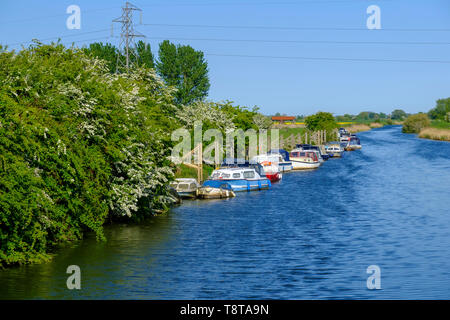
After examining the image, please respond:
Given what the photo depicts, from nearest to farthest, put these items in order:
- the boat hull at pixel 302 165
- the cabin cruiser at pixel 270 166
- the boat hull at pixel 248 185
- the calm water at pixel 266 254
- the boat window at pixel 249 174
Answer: the calm water at pixel 266 254 → the boat hull at pixel 248 185 → the boat window at pixel 249 174 → the cabin cruiser at pixel 270 166 → the boat hull at pixel 302 165

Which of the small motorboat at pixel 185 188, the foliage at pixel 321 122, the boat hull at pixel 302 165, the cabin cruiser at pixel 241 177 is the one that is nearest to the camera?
the small motorboat at pixel 185 188

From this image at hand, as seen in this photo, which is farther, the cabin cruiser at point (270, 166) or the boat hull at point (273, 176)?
the cabin cruiser at point (270, 166)

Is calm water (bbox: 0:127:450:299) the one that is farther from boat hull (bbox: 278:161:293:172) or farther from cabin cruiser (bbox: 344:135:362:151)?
cabin cruiser (bbox: 344:135:362:151)

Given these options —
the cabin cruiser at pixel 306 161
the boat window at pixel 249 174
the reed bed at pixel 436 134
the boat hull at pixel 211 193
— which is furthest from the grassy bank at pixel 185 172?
the reed bed at pixel 436 134

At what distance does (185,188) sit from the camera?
155 ft

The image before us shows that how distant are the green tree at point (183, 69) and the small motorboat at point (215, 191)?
5030 cm

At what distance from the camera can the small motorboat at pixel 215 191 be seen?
158 feet

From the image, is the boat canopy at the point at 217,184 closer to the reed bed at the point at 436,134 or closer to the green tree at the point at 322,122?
the green tree at the point at 322,122

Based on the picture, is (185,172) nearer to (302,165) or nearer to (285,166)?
(285,166)

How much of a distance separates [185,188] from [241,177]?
8.05 meters

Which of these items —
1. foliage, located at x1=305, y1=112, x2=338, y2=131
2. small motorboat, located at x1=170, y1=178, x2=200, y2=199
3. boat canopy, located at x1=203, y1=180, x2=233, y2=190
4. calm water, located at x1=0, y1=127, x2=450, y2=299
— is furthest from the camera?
foliage, located at x1=305, y1=112, x2=338, y2=131

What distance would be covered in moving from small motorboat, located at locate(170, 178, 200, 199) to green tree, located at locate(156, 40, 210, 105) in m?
53.0

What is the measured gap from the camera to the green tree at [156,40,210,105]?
10056 cm

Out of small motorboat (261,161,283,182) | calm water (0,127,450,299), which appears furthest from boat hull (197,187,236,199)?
small motorboat (261,161,283,182)
